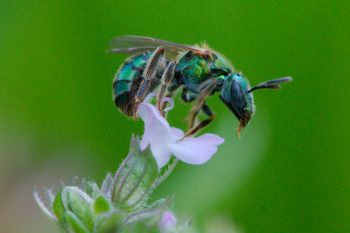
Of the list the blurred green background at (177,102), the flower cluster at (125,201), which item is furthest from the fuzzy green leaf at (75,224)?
the blurred green background at (177,102)

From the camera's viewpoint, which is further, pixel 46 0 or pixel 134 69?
pixel 46 0

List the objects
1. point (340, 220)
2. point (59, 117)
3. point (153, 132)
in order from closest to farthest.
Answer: point (153, 132) → point (340, 220) → point (59, 117)

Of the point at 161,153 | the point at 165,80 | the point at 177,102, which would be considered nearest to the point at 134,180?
the point at 161,153

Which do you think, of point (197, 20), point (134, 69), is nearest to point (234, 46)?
point (197, 20)

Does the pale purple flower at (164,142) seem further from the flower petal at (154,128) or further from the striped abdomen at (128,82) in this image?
the striped abdomen at (128,82)

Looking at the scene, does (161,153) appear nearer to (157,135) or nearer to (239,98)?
(157,135)

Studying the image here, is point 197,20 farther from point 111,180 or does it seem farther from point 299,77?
point 111,180

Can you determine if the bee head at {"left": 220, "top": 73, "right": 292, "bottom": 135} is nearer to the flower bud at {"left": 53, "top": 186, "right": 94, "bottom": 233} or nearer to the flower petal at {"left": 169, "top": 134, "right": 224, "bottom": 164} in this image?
the flower petal at {"left": 169, "top": 134, "right": 224, "bottom": 164}
